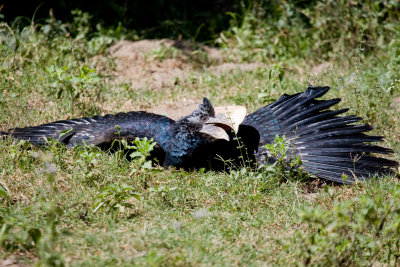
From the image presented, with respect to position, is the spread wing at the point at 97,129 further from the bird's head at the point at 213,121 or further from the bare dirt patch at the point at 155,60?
the bare dirt patch at the point at 155,60

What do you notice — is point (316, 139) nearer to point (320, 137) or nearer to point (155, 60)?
point (320, 137)

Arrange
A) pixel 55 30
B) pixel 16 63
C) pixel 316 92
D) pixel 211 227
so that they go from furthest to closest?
pixel 55 30 < pixel 16 63 < pixel 316 92 < pixel 211 227

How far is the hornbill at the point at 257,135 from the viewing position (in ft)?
12.5

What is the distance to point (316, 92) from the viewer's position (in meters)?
4.25

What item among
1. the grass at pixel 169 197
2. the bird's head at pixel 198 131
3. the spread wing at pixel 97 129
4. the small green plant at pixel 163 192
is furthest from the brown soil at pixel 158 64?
the small green plant at pixel 163 192

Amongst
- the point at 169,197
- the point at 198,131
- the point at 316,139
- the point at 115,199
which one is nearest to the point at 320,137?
the point at 316,139

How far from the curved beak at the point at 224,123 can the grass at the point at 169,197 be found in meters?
0.31

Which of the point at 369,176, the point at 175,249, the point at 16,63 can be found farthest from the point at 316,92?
the point at 16,63

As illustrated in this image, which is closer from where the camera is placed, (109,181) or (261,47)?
(109,181)

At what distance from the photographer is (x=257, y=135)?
411 cm

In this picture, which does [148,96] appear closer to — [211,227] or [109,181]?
[109,181]

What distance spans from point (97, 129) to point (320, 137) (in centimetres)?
178

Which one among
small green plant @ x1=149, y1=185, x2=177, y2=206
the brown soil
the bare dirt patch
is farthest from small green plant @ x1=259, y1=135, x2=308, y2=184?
the bare dirt patch

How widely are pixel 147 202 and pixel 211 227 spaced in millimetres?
513
